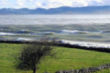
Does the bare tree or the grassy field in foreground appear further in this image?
the grassy field in foreground

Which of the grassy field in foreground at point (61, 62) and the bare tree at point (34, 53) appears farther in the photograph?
the grassy field in foreground at point (61, 62)

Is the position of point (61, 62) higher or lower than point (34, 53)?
lower

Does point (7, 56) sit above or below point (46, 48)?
below

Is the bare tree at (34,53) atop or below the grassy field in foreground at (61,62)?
atop

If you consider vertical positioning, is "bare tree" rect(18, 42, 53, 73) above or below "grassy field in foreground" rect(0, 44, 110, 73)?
above

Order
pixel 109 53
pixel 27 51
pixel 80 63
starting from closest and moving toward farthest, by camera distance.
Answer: pixel 27 51, pixel 80 63, pixel 109 53

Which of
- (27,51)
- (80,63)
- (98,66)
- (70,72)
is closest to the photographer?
(27,51)

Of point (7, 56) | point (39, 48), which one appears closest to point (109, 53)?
point (7, 56)

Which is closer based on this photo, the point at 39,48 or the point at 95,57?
the point at 39,48

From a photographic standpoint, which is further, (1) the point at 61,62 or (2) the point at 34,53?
(1) the point at 61,62

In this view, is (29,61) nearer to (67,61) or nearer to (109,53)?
(67,61)
